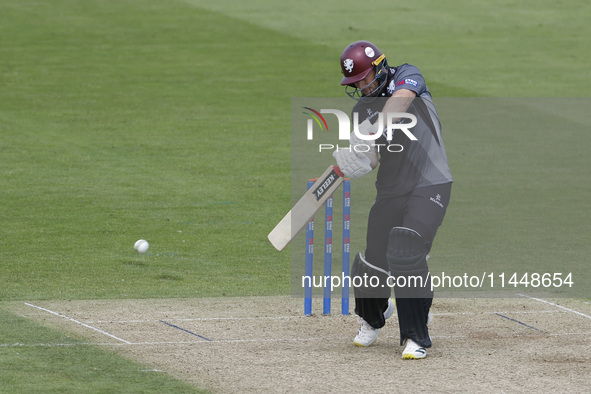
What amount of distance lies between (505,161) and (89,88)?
883 centimetres

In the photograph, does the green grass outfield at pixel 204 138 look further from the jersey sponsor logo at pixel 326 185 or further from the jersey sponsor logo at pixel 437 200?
the jersey sponsor logo at pixel 437 200

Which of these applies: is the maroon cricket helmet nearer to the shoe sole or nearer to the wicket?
the wicket

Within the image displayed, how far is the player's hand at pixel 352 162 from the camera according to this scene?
6.96m

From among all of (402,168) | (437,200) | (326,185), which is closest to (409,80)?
(402,168)

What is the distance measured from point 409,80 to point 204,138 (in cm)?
1129

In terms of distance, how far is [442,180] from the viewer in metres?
7.09

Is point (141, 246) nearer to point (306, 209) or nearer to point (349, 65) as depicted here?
point (306, 209)

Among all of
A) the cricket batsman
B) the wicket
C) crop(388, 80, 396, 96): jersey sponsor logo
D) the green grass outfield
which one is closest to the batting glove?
the cricket batsman

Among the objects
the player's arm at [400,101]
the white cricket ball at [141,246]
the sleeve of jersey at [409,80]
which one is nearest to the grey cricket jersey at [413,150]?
the sleeve of jersey at [409,80]

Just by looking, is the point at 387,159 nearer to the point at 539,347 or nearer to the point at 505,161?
the point at 539,347

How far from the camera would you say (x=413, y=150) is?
709cm

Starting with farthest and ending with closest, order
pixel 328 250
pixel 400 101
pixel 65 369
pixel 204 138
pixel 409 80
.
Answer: pixel 204 138 < pixel 328 250 < pixel 409 80 < pixel 400 101 < pixel 65 369

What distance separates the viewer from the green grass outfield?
35.0 ft

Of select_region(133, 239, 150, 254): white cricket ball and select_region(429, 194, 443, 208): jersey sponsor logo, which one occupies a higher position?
select_region(429, 194, 443, 208): jersey sponsor logo
